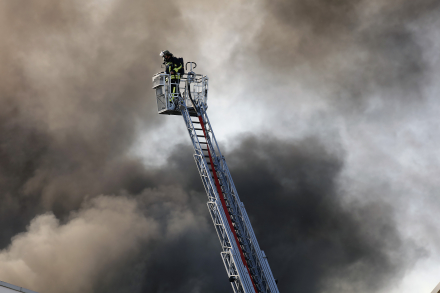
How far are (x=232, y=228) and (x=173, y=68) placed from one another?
1100 cm

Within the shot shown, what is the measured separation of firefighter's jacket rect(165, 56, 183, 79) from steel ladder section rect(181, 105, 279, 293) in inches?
104

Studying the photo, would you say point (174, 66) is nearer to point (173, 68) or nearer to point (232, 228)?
point (173, 68)

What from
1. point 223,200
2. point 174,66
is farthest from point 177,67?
point 223,200

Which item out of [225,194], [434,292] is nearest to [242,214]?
[225,194]

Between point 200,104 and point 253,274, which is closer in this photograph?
point 253,274

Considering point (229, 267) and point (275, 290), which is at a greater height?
point (229, 267)

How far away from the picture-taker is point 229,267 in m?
26.8

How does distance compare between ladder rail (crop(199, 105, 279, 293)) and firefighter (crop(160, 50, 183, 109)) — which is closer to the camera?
ladder rail (crop(199, 105, 279, 293))

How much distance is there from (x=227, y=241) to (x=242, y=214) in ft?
6.21

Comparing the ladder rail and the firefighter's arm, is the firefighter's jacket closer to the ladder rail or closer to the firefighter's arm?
the firefighter's arm

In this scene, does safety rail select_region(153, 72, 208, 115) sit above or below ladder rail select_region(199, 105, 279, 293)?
above

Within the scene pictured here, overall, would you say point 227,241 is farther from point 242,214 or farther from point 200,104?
point 200,104

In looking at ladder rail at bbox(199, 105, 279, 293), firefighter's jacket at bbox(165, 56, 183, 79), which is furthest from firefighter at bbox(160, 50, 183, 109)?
ladder rail at bbox(199, 105, 279, 293)

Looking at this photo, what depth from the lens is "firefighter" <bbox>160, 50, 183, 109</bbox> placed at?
3161 centimetres
